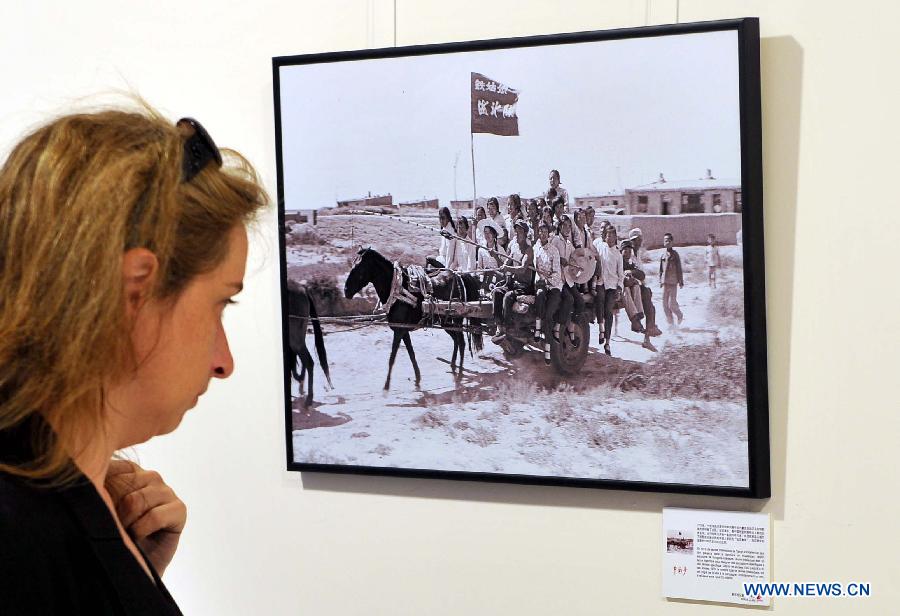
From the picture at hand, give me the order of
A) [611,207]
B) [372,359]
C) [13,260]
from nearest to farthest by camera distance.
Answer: [13,260]
[611,207]
[372,359]

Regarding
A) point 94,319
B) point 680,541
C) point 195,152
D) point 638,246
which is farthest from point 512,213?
point 94,319

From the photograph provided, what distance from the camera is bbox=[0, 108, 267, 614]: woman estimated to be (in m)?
0.88

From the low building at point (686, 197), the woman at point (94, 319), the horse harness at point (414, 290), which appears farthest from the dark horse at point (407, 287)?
the woman at point (94, 319)

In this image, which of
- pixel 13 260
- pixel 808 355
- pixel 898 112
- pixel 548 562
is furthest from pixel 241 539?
pixel 898 112

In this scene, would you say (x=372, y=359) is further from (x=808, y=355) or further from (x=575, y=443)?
(x=808, y=355)

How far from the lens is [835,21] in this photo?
5.76 feet

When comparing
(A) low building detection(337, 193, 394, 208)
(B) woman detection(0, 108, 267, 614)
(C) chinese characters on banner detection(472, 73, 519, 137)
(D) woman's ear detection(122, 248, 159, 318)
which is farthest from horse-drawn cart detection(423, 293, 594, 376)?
(D) woman's ear detection(122, 248, 159, 318)

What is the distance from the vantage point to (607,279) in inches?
72.9

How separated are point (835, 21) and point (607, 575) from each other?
1.09 meters

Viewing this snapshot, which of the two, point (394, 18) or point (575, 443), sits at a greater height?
point (394, 18)

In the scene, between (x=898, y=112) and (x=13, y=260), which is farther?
(x=898, y=112)

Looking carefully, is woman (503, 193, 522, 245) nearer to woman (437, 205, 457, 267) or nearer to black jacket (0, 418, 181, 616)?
woman (437, 205, 457, 267)

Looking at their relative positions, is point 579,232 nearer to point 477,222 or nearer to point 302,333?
point 477,222

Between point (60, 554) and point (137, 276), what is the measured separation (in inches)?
10.1
